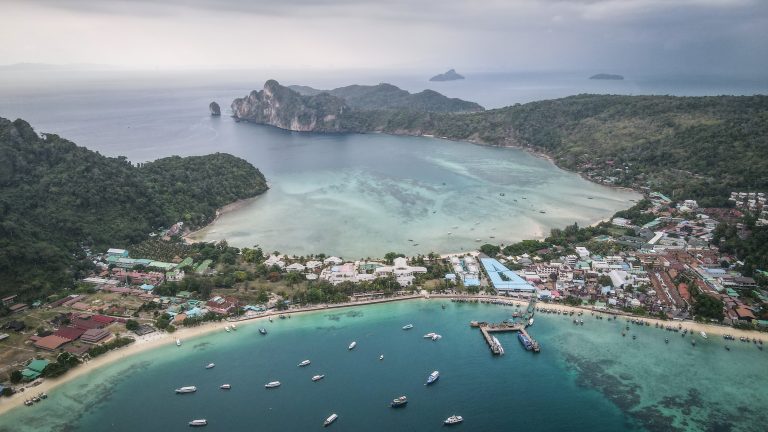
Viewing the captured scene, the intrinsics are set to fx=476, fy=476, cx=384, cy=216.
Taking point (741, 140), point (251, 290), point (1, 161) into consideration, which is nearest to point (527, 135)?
point (741, 140)

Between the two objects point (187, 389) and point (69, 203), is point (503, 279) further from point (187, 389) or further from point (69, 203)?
point (69, 203)

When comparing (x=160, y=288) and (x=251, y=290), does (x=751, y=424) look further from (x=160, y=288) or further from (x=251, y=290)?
(x=160, y=288)

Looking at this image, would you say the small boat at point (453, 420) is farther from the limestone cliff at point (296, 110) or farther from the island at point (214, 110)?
the island at point (214, 110)

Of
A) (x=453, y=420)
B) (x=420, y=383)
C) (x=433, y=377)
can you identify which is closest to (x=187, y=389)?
(x=420, y=383)

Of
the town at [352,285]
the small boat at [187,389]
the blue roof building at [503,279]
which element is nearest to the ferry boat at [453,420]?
the town at [352,285]

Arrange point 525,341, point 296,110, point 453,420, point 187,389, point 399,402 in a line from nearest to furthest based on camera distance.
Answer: point 453,420 < point 399,402 < point 187,389 < point 525,341 < point 296,110

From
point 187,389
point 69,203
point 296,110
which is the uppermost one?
point 296,110
